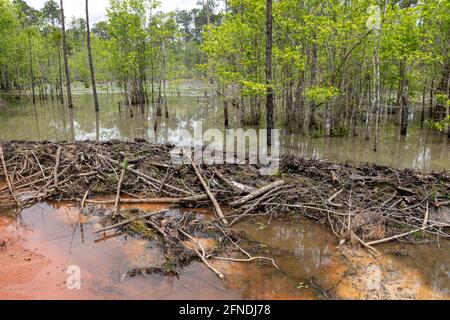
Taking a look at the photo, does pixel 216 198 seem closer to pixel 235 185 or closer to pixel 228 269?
pixel 235 185

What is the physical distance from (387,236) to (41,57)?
39.7 m

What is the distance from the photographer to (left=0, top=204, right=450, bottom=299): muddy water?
16.9ft

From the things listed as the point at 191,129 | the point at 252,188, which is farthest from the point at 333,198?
Answer: the point at 191,129

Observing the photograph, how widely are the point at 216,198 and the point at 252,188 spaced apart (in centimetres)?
96

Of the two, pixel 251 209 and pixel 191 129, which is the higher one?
pixel 191 129

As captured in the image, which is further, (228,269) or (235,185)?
(235,185)

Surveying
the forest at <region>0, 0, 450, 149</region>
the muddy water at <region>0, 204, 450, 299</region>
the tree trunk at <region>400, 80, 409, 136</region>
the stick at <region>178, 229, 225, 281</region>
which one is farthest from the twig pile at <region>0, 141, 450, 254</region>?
the tree trunk at <region>400, 80, 409, 136</region>

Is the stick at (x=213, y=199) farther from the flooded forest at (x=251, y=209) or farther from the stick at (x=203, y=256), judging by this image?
the stick at (x=203, y=256)

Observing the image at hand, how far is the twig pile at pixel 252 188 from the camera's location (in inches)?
287

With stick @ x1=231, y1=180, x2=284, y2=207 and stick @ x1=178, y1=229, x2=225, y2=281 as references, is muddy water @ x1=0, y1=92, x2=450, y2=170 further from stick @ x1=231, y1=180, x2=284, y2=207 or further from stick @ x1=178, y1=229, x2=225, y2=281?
stick @ x1=178, y1=229, x2=225, y2=281

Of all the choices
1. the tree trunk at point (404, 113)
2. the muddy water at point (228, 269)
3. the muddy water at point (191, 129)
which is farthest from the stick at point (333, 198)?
the tree trunk at point (404, 113)

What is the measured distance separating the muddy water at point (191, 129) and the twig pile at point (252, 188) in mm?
4497

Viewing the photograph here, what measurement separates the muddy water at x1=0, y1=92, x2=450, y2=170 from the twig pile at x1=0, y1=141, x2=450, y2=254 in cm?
450

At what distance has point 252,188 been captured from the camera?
8.66 meters
